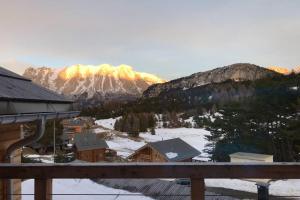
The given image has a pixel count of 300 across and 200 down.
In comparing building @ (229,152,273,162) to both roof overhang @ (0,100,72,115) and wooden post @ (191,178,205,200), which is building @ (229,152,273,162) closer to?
roof overhang @ (0,100,72,115)

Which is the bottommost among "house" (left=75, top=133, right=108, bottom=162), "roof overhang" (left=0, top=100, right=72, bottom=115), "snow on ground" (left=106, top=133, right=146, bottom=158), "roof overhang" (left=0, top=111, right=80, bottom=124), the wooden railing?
"snow on ground" (left=106, top=133, right=146, bottom=158)

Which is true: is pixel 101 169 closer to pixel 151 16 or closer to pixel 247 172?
pixel 247 172

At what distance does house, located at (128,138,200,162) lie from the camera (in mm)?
31447

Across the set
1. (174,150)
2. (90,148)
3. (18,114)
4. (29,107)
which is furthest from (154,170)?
(90,148)

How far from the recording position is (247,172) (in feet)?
7.70

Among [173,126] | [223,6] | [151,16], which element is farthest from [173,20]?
[173,126]

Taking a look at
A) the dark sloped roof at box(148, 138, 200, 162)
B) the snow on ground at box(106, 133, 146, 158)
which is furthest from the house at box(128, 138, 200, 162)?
the snow on ground at box(106, 133, 146, 158)

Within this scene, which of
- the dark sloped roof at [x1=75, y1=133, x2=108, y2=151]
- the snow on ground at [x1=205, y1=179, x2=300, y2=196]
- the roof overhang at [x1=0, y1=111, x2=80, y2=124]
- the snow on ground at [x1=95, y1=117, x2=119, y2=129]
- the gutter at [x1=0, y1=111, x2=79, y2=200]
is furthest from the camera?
the snow on ground at [x1=95, y1=117, x2=119, y2=129]

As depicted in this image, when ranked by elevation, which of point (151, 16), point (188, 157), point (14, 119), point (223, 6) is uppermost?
point (151, 16)

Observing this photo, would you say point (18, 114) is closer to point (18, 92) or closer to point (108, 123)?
point (18, 92)

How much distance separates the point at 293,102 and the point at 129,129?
48.9m

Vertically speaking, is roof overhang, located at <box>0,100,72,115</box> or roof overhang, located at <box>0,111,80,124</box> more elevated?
roof overhang, located at <box>0,100,72,115</box>

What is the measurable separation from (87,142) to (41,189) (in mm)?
39044

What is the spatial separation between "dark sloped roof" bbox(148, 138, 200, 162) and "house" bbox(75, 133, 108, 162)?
33.5 feet
